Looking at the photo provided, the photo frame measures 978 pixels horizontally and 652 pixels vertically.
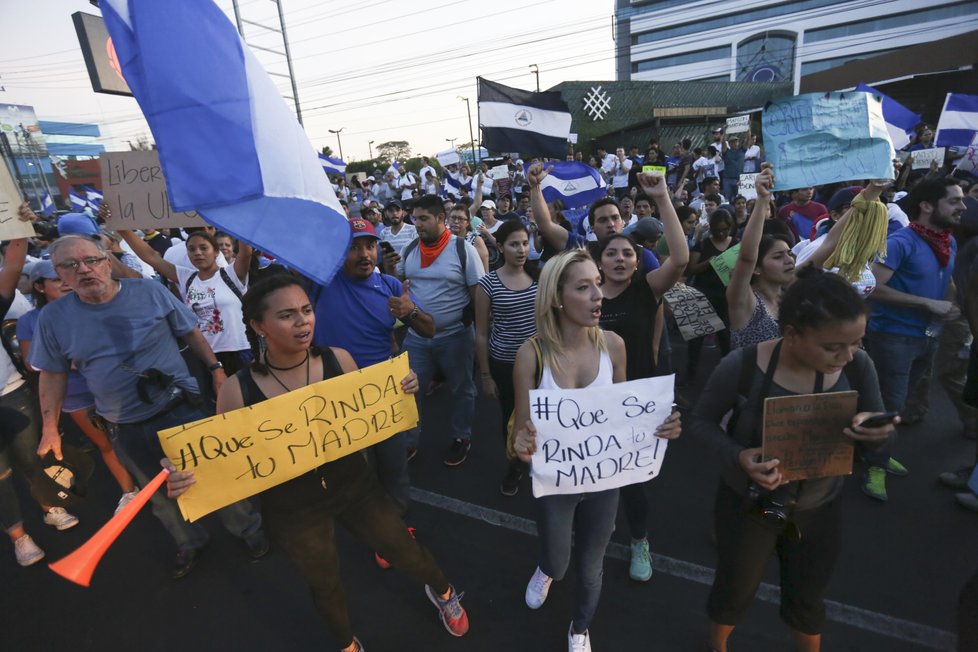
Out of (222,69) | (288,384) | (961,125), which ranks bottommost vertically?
(288,384)

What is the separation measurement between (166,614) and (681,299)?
4.21 meters

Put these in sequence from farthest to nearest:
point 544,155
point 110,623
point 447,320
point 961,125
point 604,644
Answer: point 961,125
point 544,155
point 447,320
point 110,623
point 604,644

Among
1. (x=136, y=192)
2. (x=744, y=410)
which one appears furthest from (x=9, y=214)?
(x=744, y=410)

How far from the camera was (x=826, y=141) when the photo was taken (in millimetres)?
3275

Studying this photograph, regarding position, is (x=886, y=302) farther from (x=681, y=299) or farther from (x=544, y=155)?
(x=544, y=155)

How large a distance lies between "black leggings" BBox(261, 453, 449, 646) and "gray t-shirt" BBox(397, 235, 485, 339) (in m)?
1.74

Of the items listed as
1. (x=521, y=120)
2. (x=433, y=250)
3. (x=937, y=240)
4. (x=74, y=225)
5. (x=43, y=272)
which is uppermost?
(x=521, y=120)

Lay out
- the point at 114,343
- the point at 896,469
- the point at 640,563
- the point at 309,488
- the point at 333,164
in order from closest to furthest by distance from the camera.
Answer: the point at 309,488, the point at 114,343, the point at 640,563, the point at 896,469, the point at 333,164

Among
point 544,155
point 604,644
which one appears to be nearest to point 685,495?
point 604,644

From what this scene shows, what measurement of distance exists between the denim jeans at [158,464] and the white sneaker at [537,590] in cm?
186

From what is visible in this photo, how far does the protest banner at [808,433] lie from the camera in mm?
1721

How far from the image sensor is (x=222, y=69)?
2.16 metres

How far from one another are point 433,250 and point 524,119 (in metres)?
3.04

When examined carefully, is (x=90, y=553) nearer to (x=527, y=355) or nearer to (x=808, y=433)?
(x=527, y=355)
